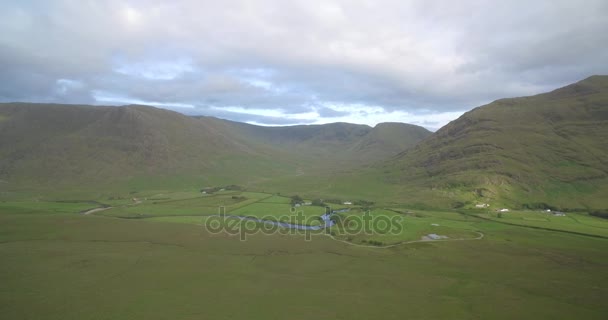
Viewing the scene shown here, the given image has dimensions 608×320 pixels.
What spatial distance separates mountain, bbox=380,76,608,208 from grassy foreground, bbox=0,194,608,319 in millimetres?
58037

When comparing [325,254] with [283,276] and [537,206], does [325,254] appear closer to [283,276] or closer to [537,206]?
[283,276]

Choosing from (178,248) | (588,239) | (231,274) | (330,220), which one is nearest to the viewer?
(231,274)

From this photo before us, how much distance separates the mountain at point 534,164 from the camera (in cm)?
13388

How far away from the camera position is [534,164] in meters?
158

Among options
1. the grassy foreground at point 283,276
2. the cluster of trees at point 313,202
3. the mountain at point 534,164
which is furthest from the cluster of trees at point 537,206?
the cluster of trees at point 313,202

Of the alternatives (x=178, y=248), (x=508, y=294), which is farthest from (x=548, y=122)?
(x=178, y=248)

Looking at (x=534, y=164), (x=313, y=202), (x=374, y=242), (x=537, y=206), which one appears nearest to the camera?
(x=374, y=242)

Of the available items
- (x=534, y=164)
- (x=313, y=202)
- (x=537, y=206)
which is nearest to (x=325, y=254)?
(x=313, y=202)

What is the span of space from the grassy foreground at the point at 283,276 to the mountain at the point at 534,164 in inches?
2285

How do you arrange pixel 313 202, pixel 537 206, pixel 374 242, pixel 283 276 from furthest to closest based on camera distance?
pixel 313 202, pixel 537 206, pixel 374 242, pixel 283 276

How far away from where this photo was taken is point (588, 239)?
75.7 m

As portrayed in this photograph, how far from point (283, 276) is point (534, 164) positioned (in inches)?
5892

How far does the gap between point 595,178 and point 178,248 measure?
155 metres

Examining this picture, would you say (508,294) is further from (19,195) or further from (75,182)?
(75,182)
